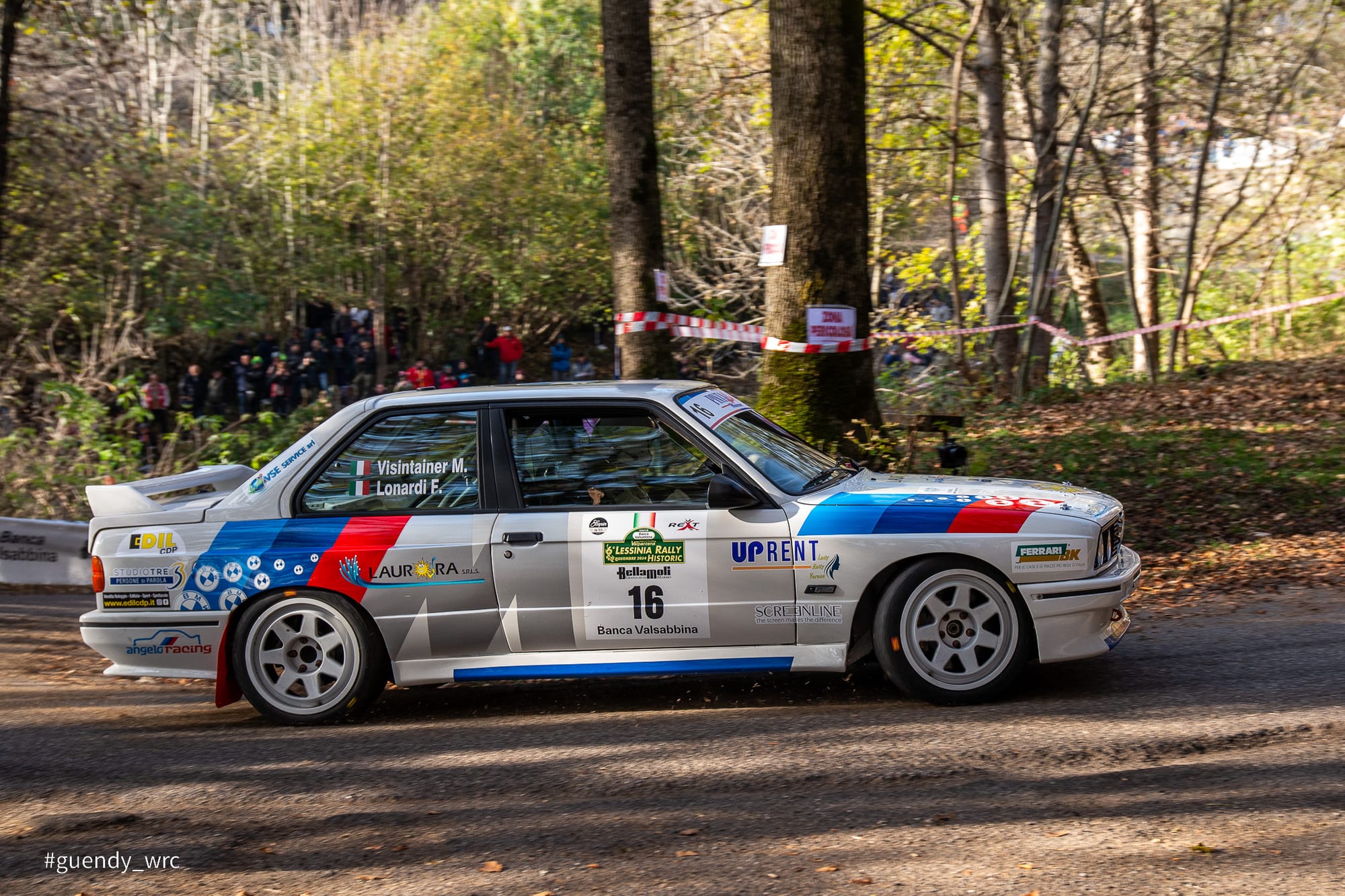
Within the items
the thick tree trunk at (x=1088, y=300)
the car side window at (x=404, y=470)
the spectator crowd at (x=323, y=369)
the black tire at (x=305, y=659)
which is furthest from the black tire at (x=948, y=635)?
the thick tree trunk at (x=1088, y=300)

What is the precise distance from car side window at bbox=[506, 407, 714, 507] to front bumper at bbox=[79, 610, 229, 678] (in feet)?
5.64

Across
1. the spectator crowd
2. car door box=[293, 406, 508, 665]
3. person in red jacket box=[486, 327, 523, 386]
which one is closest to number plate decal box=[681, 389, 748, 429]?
car door box=[293, 406, 508, 665]

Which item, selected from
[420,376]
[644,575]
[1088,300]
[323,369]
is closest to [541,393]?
[644,575]

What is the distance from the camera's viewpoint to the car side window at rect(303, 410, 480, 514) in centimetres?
605

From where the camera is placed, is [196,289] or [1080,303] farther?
[196,289]

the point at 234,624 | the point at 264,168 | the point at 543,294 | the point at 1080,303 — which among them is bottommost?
the point at 234,624

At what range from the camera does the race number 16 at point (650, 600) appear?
576cm

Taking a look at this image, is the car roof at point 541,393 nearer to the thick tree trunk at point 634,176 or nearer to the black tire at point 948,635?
the black tire at point 948,635

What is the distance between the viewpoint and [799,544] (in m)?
5.67

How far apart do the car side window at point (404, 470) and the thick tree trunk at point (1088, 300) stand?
15.8 m

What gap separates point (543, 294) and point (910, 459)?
2500 cm

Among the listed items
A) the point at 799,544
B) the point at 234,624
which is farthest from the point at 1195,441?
the point at 234,624

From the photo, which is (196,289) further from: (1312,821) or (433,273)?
(1312,821)

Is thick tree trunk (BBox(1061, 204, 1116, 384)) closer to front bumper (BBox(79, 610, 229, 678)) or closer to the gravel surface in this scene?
the gravel surface
